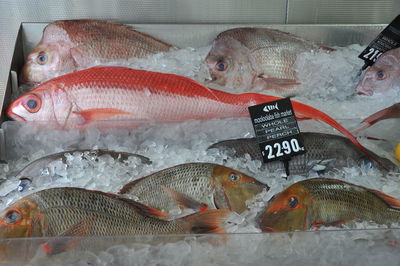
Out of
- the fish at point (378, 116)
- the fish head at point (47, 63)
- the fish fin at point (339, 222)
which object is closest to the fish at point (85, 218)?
the fish fin at point (339, 222)

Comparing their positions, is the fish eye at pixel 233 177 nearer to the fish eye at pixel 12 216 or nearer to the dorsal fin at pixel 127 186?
the dorsal fin at pixel 127 186

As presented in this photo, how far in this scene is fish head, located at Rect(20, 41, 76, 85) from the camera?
1.97 m

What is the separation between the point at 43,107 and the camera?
1.68 m

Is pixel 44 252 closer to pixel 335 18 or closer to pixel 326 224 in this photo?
pixel 326 224

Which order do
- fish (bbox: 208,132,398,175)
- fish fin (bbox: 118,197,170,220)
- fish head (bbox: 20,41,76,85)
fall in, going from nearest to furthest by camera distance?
fish fin (bbox: 118,197,170,220) → fish (bbox: 208,132,398,175) → fish head (bbox: 20,41,76,85)

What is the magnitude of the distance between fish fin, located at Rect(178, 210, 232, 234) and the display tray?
24 millimetres

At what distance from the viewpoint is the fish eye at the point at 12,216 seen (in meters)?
1.14

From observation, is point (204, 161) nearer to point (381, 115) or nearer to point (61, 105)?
point (61, 105)

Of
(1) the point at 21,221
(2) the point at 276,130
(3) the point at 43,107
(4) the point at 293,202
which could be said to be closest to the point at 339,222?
(4) the point at 293,202

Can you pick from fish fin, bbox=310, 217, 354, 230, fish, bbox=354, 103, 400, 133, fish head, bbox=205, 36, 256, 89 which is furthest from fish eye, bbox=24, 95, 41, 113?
fish, bbox=354, 103, 400, 133

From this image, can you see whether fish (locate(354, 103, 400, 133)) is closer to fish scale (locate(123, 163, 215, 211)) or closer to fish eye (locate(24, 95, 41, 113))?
fish scale (locate(123, 163, 215, 211))

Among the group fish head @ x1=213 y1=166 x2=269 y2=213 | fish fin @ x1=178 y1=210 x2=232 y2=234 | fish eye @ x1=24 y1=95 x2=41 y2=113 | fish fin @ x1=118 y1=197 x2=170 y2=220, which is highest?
fish eye @ x1=24 y1=95 x2=41 y2=113

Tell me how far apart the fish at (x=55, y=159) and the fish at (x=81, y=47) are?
59 centimetres

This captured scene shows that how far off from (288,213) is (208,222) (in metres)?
0.26
